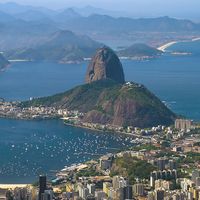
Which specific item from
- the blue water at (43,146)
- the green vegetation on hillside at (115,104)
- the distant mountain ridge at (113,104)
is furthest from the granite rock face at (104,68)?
the blue water at (43,146)

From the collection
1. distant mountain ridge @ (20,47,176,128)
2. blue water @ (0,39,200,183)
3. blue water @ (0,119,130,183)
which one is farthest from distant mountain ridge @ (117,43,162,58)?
blue water @ (0,119,130,183)

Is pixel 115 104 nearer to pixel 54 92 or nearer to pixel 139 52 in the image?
pixel 54 92

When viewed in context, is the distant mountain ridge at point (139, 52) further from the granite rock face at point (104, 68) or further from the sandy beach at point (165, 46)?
the granite rock face at point (104, 68)

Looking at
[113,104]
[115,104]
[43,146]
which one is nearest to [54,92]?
[113,104]

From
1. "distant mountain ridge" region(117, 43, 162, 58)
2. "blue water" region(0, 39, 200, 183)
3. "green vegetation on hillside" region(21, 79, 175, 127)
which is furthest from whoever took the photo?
"distant mountain ridge" region(117, 43, 162, 58)

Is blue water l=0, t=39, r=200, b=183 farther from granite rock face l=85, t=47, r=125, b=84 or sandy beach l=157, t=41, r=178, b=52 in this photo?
sandy beach l=157, t=41, r=178, b=52

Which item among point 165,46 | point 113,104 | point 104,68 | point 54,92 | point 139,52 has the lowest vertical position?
point 113,104
